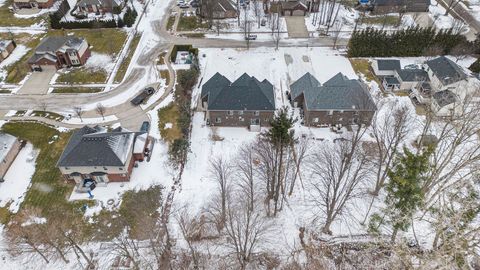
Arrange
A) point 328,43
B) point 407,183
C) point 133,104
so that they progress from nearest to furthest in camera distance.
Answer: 1. point 407,183
2. point 133,104
3. point 328,43

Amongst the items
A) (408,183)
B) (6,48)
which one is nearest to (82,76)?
(6,48)

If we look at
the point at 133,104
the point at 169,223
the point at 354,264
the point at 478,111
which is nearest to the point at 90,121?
the point at 133,104

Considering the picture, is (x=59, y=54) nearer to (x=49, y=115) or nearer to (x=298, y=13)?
(x=49, y=115)

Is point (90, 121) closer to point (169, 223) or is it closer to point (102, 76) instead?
point (102, 76)

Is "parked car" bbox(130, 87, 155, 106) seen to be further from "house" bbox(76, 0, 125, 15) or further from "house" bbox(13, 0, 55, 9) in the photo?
"house" bbox(13, 0, 55, 9)

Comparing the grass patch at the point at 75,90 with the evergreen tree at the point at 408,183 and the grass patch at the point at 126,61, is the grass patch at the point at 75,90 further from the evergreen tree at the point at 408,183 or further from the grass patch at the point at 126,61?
the evergreen tree at the point at 408,183

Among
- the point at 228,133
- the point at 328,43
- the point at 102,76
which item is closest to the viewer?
the point at 228,133

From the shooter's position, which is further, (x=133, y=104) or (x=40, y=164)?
(x=133, y=104)

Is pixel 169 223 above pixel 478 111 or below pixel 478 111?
below
